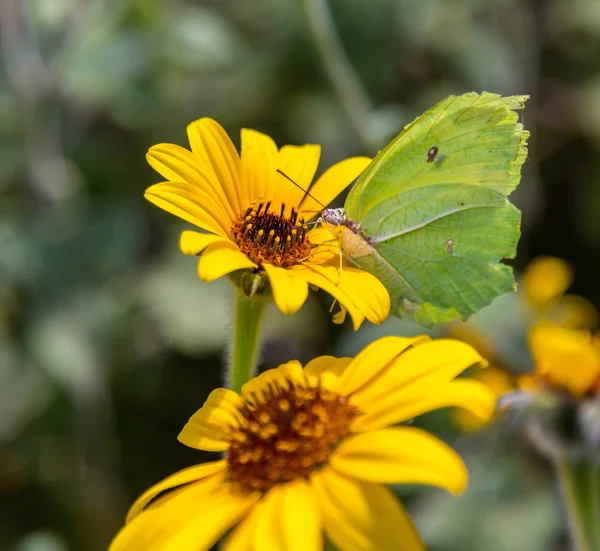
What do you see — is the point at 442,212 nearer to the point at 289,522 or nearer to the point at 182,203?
the point at 182,203

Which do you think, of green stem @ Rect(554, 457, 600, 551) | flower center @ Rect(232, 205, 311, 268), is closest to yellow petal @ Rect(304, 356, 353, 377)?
flower center @ Rect(232, 205, 311, 268)

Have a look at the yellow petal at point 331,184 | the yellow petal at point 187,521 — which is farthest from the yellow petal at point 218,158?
the yellow petal at point 187,521

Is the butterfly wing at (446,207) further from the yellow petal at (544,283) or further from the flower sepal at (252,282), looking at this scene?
the yellow petal at (544,283)

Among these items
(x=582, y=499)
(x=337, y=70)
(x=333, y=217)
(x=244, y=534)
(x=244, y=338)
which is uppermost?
(x=337, y=70)

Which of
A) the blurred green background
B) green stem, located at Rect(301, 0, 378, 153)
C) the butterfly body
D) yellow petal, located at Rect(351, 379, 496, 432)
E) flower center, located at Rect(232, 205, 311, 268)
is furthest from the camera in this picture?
the blurred green background

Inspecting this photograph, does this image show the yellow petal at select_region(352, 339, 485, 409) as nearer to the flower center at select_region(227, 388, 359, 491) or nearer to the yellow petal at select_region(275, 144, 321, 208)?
the flower center at select_region(227, 388, 359, 491)

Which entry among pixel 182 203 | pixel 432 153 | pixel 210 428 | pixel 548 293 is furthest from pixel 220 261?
pixel 548 293
